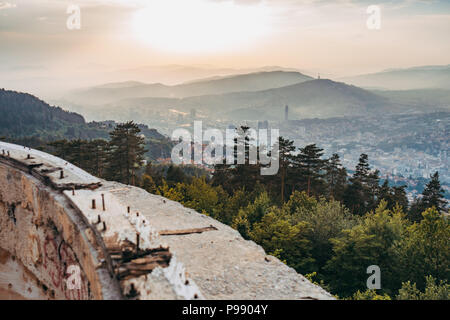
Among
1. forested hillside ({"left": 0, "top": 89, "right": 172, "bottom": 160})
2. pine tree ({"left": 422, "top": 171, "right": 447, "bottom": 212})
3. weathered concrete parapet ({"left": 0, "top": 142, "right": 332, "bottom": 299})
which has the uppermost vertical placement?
forested hillside ({"left": 0, "top": 89, "right": 172, "bottom": 160})

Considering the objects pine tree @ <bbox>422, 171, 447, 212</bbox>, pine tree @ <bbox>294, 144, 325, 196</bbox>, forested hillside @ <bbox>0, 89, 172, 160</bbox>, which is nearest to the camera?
pine tree @ <bbox>294, 144, 325, 196</bbox>

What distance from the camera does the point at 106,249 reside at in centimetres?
820

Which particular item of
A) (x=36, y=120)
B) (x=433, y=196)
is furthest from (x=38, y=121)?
(x=433, y=196)

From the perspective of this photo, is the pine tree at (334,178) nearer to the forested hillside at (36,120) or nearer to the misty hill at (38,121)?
the misty hill at (38,121)

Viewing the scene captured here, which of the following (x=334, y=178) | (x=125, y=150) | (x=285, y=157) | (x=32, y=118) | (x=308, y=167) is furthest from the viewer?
(x=32, y=118)

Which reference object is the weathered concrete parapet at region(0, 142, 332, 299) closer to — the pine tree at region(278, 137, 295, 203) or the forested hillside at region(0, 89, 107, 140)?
the pine tree at region(278, 137, 295, 203)

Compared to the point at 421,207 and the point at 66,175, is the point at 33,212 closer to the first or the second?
the point at 66,175

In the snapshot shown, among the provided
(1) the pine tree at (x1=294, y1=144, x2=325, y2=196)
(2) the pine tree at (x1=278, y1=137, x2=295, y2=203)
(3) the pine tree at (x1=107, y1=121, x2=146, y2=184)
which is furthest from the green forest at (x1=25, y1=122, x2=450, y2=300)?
(1) the pine tree at (x1=294, y1=144, x2=325, y2=196)

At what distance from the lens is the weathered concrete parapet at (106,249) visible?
7.89 m

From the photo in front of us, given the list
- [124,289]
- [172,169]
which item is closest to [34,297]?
[124,289]

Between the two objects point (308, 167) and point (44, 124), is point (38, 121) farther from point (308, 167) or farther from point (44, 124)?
point (308, 167)

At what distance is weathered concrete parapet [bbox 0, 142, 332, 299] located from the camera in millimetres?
7895

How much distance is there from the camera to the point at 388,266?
16.0m

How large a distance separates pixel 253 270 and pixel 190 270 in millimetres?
2046
